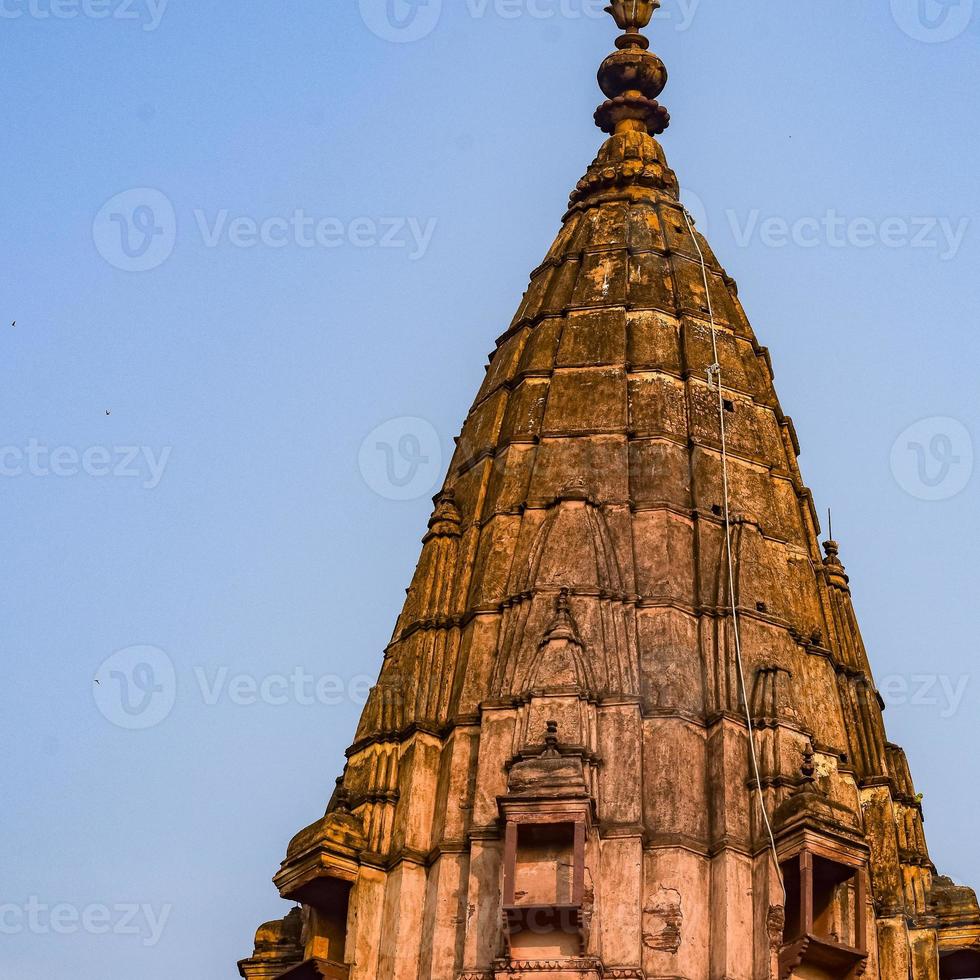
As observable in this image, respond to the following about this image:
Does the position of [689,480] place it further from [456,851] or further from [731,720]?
[456,851]

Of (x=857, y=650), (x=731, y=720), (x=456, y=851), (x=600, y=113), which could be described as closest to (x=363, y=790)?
(x=456, y=851)

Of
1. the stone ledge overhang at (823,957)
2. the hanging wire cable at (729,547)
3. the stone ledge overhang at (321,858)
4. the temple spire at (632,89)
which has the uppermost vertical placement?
the temple spire at (632,89)

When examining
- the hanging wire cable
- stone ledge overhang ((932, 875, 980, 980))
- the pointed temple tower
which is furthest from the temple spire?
stone ledge overhang ((932, 875, 980, 980))

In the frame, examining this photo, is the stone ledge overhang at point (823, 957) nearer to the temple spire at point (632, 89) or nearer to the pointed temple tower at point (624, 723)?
the pointed temple tower at point (624, 723)

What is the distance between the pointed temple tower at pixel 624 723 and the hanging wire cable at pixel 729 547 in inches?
2.0

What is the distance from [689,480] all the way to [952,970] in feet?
26.7

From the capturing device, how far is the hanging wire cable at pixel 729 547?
34.2 meters

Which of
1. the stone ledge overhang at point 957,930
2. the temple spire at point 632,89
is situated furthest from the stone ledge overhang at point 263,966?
the temple spire at point 632,89

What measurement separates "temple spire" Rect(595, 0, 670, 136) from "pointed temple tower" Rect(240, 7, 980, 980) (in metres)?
5.70

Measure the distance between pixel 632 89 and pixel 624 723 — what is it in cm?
1599

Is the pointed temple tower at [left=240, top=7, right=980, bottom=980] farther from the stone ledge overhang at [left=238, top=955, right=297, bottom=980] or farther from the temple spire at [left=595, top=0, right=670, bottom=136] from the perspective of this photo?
the temple spire at [left=595, top=0, right=670, bottom=136]

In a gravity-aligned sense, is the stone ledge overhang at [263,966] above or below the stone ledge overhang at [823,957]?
above

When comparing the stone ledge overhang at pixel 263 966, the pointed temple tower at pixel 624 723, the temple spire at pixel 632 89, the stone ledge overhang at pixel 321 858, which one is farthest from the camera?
the temple spire at pixel 632 89

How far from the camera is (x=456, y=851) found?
1350 inches
